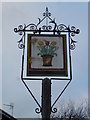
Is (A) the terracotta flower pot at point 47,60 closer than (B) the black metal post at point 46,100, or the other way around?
(B) the black metal post at point 46,100

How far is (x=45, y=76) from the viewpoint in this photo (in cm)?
846

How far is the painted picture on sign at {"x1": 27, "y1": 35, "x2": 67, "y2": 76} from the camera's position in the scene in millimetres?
8627

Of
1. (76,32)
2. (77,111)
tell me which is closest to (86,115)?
(77,111)

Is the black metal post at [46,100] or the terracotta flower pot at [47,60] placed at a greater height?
the terracotta flower pot at [47,60]

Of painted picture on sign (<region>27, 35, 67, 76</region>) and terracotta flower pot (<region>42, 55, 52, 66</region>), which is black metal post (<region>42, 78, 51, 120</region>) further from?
terracotta flower pot (<region>42, 55, 52, 66</region>)

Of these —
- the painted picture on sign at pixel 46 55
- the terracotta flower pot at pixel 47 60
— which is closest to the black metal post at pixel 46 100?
the painted picture on sign at pixel 46 55

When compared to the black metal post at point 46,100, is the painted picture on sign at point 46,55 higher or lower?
higher

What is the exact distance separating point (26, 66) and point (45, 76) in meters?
0.56

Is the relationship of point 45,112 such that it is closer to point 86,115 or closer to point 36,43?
point 36,43

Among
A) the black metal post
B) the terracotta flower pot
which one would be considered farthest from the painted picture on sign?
the black metal post

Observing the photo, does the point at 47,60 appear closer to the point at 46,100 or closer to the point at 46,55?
the point at 46,55

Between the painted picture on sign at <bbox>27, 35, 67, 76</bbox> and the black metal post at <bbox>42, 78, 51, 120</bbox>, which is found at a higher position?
the painted picture on sign at <bbox>27, 35, 67, 76</bbox>

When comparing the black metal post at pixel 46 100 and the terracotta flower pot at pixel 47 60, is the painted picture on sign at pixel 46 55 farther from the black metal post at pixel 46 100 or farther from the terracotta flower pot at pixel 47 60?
the black metal post at pixel 46 100

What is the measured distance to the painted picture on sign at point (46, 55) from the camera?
28.3 ft
